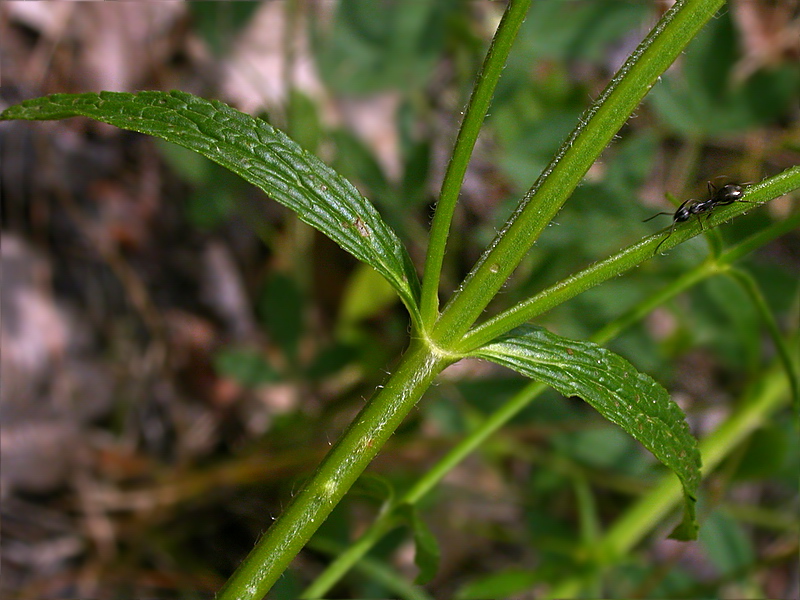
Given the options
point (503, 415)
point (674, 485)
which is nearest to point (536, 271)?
point (674, 485)

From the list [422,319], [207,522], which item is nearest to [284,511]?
[422,319]

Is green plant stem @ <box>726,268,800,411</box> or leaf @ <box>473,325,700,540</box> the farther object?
green plant stem @ <box>726,268,800,411</box>

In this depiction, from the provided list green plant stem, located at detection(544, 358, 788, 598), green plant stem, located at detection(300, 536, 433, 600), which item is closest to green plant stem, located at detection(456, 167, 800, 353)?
green plant stem, located at detection(300, 536, 433, 600)

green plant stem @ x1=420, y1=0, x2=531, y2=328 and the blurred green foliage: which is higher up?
the blurred green foliage

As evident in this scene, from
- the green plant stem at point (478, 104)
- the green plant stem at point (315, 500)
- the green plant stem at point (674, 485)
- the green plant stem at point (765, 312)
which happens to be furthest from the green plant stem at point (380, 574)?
the green plant stem at point (478, 104)

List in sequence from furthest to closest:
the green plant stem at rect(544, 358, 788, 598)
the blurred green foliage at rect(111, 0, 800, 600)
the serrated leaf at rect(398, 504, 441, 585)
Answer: the blurred green foliage at rect(111, 0, 800, 600)
the green plant stem at rect(544, 358, 788, 598)
the serrated leaf at rect(398, 504, 441, 585)

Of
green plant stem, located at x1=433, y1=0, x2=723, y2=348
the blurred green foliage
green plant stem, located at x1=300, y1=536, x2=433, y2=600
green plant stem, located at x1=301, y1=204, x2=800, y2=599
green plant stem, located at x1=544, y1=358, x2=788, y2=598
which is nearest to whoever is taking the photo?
green plant stem, located at x1=433, y1=0, x2=723, y2=348

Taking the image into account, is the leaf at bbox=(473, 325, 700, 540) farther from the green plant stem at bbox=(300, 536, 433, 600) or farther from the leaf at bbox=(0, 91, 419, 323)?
the green plant stem at bbox=(300, 536, 433, 600)
